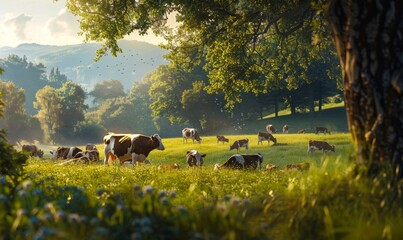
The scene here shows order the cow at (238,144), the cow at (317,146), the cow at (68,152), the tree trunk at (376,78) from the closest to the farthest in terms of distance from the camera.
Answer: the tree trunk at (376,78)
the cow at (68,152)
the cow at (317,146)
the cow at (238,144)

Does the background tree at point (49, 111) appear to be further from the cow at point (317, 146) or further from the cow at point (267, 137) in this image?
the cow at point (317, 146)

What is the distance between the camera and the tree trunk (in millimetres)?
5750

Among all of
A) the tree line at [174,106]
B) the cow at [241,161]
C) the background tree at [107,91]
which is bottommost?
the cow at [241,161]

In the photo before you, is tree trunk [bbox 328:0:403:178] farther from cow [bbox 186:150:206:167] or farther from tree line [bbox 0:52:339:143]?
tree line [bbox 0:52:339:143]

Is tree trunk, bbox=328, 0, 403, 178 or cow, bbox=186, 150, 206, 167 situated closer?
tree trunk, bbox=328, 0, 403, 178

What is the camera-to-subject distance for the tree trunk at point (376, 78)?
18.9 ft

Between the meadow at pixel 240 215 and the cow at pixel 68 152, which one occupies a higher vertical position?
the cow at pixel 68 152

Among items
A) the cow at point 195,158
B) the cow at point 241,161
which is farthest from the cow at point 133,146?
the cow at point 241,161

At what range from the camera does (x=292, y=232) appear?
4.53 metres

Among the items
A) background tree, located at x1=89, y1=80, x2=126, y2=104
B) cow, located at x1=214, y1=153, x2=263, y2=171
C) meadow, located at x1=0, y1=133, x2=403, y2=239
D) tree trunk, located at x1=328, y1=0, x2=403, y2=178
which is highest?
background tree, located at x1=89, y1=80, x2=126, y2=104

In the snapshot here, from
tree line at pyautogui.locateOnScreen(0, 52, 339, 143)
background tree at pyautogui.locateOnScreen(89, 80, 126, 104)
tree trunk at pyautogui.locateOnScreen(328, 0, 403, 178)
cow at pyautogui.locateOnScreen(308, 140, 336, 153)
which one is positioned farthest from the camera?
background tree at pyautogui.locateOnScreen(89, 80, 126, 104)

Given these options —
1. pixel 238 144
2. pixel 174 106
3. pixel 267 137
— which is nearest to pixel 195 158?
pixel 238 144

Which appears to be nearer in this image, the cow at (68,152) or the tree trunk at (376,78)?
the tree trunk at (376,78)

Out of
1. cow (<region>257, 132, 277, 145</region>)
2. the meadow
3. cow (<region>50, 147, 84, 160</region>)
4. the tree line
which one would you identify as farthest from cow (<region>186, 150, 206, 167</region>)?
the tree line
